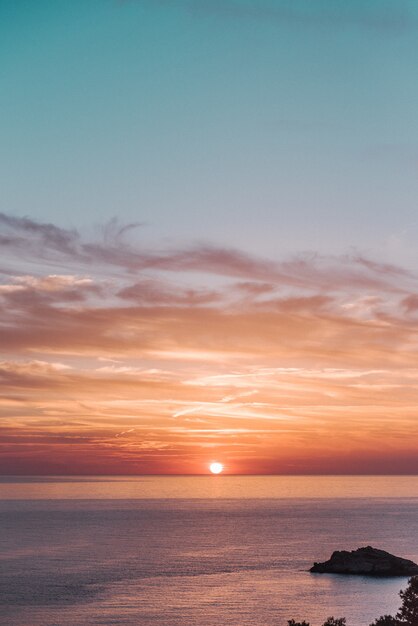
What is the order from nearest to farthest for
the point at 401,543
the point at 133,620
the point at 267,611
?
the point at 133,620 → the point at 267,611 → the point at 401,543

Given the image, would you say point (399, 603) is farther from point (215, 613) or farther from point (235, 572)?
point (235, 572)

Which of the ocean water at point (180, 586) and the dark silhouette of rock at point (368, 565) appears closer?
the ocean water at point (180, 586)

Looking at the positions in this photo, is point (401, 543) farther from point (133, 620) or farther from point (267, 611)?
point (133, 620)

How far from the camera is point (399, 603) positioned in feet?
345

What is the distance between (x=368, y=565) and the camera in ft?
419

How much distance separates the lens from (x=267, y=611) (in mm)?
101688

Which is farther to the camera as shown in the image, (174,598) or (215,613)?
(174,598)

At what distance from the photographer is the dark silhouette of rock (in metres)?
125

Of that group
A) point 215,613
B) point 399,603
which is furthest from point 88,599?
point 399,603

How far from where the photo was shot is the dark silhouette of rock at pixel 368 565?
125250 millimetres

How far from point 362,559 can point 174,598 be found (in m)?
37.2

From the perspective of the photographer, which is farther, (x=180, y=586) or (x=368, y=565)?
(x=368, y=565)

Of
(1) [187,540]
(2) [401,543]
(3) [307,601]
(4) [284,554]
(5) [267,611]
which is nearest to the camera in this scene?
(5) [267,611]

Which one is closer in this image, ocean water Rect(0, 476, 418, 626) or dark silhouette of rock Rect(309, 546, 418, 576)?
ocean water Rect(0, 476, 418, 626)
